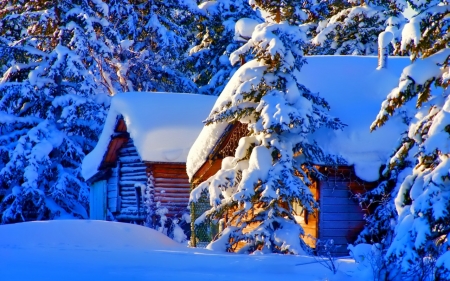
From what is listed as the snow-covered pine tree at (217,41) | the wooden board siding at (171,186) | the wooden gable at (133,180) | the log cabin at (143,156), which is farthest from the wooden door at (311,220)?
the snow-covered pine tree at (217,41)

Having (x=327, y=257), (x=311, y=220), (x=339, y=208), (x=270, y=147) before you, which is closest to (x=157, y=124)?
(x=311, y=220)

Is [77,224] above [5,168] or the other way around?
the other way around

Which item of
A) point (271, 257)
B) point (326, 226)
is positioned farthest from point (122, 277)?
point (326, 226)

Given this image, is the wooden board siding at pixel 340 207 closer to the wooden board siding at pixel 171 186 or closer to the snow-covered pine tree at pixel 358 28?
the wooden board siding at pixel 171 186

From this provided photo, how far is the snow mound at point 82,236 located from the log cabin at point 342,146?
8.41 feet

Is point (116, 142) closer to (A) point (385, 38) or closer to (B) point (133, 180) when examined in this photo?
(B) point (133, 180)

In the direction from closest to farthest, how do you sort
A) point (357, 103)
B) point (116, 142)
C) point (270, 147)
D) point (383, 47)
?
point (270, 147) → point (357, 103) → point (383, 47) → point (116, 142)

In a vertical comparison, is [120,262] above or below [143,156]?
below

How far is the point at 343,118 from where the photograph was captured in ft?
60.2

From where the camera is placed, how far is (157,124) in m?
28.0

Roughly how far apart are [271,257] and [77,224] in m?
6.80

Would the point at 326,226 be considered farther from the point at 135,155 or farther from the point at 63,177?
the point at 63,177

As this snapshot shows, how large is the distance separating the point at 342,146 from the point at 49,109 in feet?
55.7

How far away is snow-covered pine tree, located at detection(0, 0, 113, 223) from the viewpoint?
96.6ft
